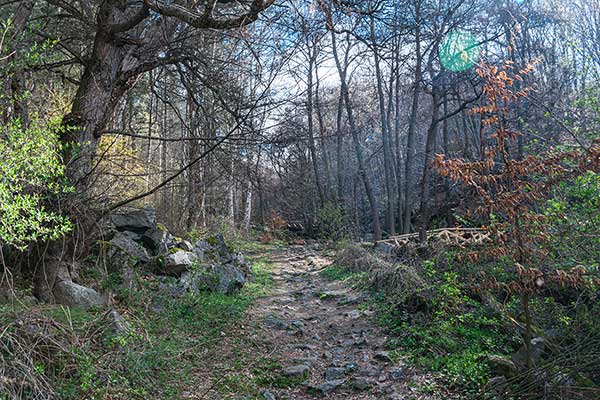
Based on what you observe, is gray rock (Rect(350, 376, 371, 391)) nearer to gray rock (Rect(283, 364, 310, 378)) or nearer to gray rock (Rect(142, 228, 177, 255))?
gray rock (Rect(283, 364, 310, 378))

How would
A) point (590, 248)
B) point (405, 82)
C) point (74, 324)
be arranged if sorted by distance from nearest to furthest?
point (74, 324) → point (590, 248) → point (405, 82)

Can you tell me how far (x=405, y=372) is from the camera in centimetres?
470

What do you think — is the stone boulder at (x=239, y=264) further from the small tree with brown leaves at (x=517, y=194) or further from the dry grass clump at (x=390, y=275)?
the small tree with brown leaves at (x=517, y=194)

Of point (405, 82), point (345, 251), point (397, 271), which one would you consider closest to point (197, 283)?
point (397, 271)

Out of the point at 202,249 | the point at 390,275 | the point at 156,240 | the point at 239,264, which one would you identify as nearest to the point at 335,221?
the point at 239,264

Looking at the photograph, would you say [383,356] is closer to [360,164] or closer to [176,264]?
[176,264]

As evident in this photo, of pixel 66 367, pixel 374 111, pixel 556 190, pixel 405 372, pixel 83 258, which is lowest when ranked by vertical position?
pixel 405 372

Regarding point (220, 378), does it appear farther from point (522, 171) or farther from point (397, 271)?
point (397, 271)

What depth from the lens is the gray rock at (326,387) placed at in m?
A: 4.34

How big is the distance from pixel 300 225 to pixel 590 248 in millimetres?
18203

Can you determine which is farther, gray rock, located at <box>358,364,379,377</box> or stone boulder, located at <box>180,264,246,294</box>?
stone boulder, located at <box>180,264,246,294</box>

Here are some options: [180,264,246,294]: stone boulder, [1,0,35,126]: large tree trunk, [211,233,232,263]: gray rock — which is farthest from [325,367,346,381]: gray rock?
[211,233,232,263]: gray rock

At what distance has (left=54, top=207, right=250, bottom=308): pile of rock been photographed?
6375 mm

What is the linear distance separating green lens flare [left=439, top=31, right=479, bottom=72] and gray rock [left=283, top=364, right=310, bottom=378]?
854 centimetres
